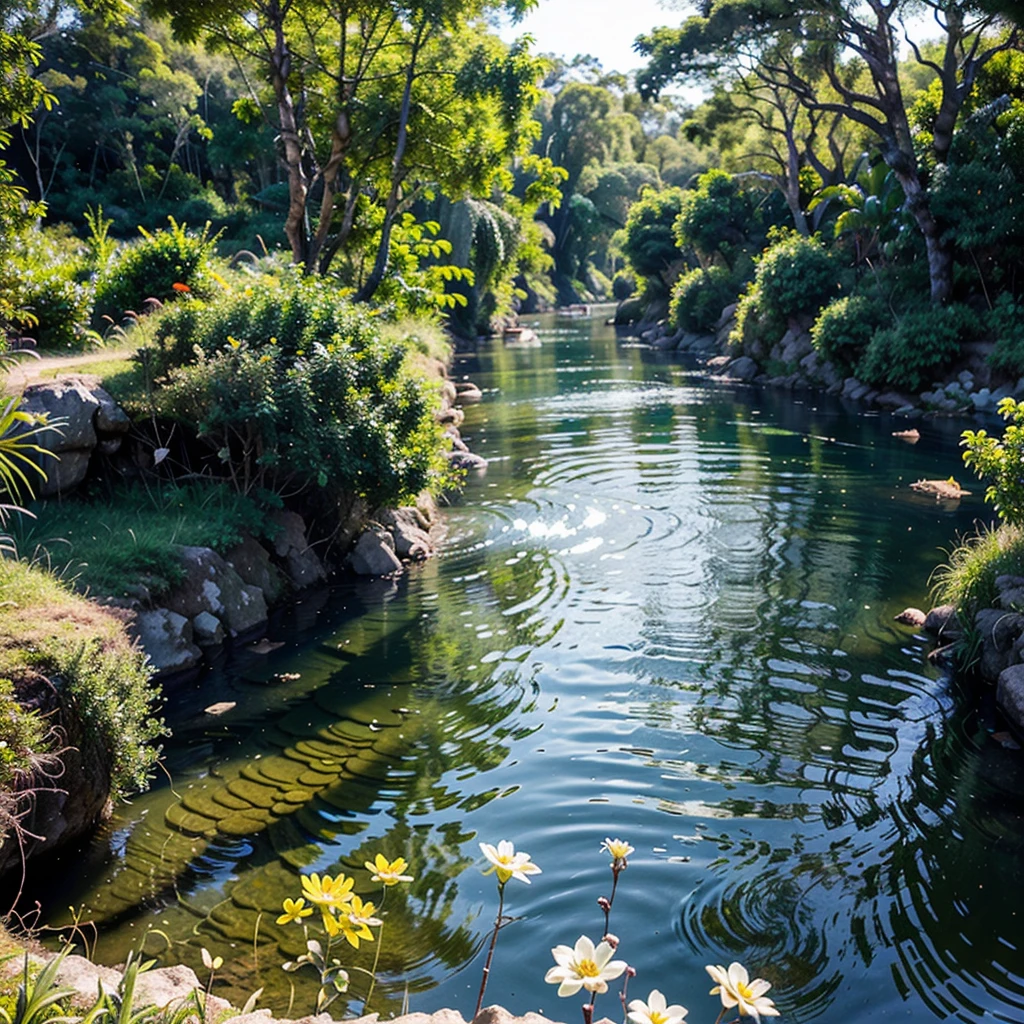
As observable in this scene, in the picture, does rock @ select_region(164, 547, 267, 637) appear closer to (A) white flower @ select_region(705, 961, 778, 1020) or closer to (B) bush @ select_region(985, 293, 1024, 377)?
(A) white flower @ select_region(705, 961, 778, 1020)

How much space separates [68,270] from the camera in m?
12.8

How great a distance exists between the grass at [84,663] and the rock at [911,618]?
6.60 metres

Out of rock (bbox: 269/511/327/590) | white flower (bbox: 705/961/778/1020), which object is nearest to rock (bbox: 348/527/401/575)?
rock (bbox: 269/511/327/590)

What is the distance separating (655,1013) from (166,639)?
6741 millimetres

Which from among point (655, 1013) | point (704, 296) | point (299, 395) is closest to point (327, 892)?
point (655, 1013)

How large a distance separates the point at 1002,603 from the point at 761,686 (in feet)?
7.10

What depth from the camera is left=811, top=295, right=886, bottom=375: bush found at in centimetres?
2252

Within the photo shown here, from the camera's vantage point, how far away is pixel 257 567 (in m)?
9.55

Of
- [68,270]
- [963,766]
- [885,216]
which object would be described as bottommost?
[963,766]

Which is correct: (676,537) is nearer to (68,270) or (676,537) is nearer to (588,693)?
(588,693)

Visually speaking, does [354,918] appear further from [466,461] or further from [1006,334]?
[1006,334]

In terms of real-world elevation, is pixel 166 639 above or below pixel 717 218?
below

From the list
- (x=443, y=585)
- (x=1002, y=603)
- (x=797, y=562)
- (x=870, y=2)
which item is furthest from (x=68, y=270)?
Result: (x=870, y=2)

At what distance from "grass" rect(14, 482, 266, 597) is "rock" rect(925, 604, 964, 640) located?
6792 mm
